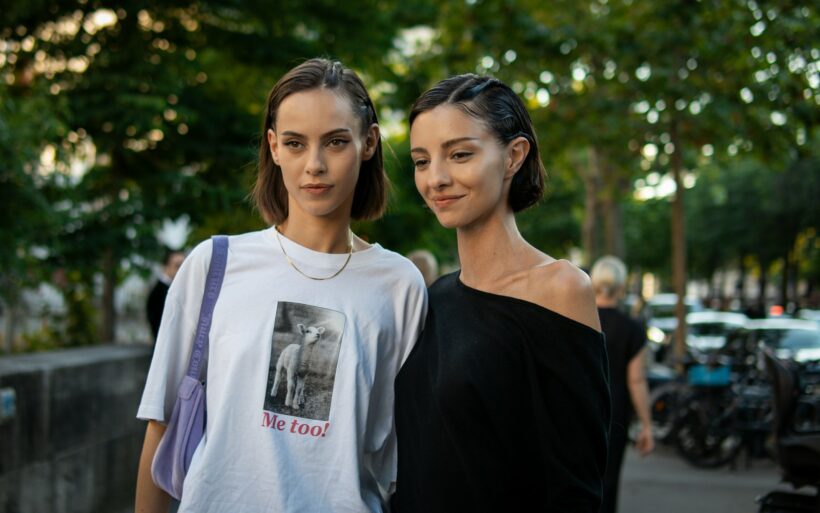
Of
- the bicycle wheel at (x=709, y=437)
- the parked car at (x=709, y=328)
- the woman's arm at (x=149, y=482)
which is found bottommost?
the bicycle wheel at (x=709, y=437)

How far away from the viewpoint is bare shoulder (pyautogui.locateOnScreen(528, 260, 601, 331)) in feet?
6.80

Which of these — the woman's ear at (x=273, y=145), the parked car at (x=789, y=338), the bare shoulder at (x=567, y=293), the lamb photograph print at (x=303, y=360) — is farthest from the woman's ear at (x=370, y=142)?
the parked car at (x=789, y=338)

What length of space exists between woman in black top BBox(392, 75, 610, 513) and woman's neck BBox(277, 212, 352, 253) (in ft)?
0.97

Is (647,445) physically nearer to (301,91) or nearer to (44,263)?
(301,91)

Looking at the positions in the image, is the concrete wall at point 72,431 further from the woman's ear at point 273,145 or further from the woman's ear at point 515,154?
the woman's ear at point 515,154

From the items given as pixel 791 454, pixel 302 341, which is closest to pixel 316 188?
pixel 302 341

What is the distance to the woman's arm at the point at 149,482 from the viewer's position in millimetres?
2299

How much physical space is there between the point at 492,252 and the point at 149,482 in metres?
1.05

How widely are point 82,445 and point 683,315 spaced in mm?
10256

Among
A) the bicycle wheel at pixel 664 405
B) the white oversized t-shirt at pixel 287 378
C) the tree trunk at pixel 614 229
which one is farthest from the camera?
the tree trunk at pixel 614 229

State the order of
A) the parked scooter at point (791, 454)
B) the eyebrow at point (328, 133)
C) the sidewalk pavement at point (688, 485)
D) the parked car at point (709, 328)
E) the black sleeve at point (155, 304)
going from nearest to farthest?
the eyebrow at point (328, 133)
the parked scooter at point (791, 454)
the black sleeve at point (155, 304)
the sidewalk pavement at point (688, 485)
the parked car at point (709, 328)

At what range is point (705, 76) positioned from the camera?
1242 cm

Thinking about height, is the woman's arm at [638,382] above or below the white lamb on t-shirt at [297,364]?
below

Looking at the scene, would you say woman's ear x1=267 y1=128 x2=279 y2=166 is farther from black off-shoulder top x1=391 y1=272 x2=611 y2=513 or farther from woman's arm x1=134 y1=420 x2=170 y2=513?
woman's arm x1=134 y1=420 x2=170 y2=513
